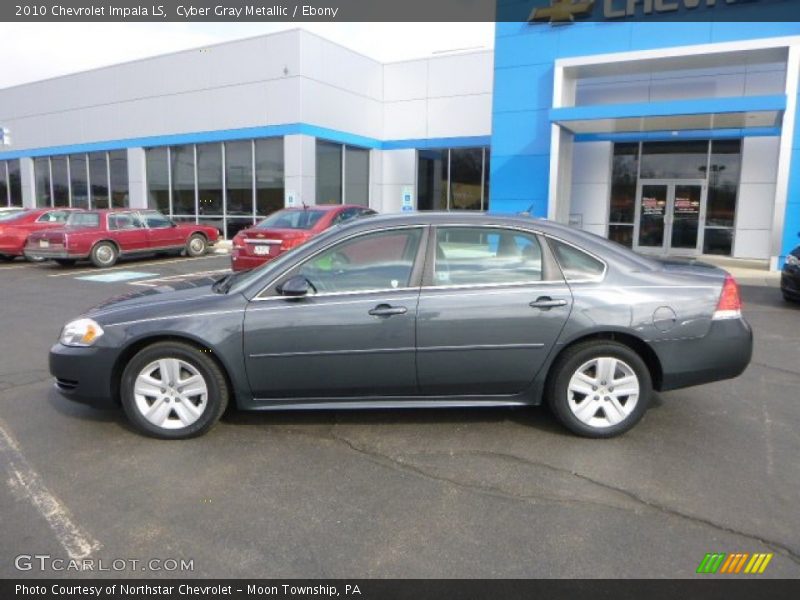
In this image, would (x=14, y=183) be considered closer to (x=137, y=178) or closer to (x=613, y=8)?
(x=137, y=178)

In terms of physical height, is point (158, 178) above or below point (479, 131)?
below

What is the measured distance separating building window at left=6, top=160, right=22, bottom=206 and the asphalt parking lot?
102 ft

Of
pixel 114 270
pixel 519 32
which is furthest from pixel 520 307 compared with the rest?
pixel 519 32

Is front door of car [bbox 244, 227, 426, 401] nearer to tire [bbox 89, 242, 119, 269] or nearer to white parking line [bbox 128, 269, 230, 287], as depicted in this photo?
white parking line [bbox 128, 269, 230, 287]

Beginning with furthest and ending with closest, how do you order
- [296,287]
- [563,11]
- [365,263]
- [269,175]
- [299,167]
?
[269,175], [299,167], [563,11], [365,263], [296,287]

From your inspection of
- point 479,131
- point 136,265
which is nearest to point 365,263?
point 136,265

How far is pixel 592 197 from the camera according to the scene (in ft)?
60.7

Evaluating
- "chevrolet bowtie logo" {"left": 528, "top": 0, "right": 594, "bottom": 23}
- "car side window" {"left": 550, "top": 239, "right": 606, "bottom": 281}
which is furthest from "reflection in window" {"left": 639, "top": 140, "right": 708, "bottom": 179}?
"car side window" {"left": 550, "top": 239, "right": 606, "bottom": 281}

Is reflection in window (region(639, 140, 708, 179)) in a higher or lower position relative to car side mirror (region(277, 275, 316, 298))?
higher

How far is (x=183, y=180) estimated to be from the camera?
23266 millimetres

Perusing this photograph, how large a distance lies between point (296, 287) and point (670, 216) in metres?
16.6

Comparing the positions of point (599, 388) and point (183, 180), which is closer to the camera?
point (599, 388)

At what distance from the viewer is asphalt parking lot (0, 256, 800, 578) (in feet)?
9.22

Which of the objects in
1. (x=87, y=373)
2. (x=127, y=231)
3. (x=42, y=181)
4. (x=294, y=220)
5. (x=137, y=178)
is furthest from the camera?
(x=42, y=181)
